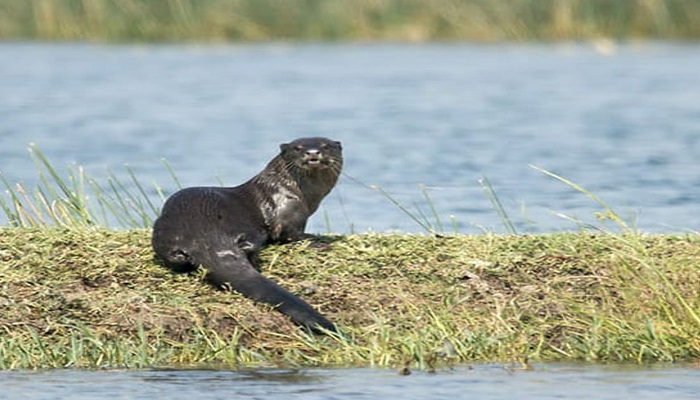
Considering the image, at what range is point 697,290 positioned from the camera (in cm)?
793

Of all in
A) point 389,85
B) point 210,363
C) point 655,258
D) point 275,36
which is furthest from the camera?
point 275,36

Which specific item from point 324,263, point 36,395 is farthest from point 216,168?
point 36,395

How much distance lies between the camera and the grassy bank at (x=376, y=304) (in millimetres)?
7664

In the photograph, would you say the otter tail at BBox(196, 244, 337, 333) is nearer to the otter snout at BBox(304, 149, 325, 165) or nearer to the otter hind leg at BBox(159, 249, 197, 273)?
the otter hind leg at BBox(159, 249, 197, 273)

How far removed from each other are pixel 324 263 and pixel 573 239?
1277 millimetres

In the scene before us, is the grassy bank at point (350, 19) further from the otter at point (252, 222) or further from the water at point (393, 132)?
the otter at point (252, 222)

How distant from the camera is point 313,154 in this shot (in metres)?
8.87

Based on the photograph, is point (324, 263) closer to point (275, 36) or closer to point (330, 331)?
point (330, 331)

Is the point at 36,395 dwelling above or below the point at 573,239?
below

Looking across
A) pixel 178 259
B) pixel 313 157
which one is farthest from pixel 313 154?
pixel 178 259

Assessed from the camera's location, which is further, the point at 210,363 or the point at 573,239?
the point at 573,239

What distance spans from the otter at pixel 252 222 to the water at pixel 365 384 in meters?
0.49

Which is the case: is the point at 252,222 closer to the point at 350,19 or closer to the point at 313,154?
the point at 313,154

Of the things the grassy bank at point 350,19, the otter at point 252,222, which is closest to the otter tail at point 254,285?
the otter at point 252,222
